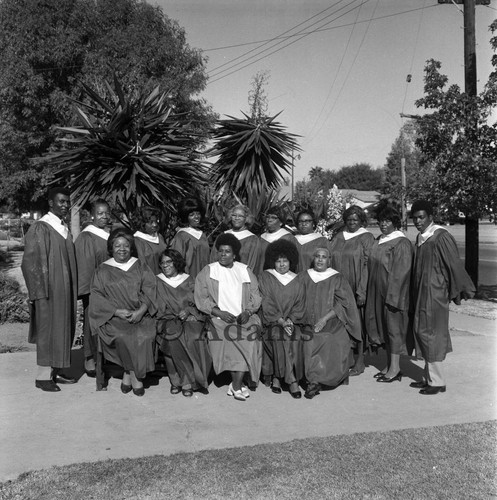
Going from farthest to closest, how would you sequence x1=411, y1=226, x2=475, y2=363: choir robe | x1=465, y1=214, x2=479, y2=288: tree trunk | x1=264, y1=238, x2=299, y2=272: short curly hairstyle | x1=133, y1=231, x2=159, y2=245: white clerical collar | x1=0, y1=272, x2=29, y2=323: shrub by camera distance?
x1=465, y1=214, x2=479, y2=288: tree trunk → x1=0, y1=272, x2=29, y2=323: shrub → x1=133, y1=231, x2=159, y2=245: white clerical collar → x1=264, y1=238, x2=299, y2=272: short curly hairstyle → x1=411, y1=226, x2=475, y2=363: choir robe

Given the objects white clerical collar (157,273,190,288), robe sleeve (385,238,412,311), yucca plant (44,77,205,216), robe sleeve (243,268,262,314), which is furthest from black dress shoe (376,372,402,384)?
yucca plant (44,77,205,216)

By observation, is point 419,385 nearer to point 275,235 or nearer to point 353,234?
point 353,234

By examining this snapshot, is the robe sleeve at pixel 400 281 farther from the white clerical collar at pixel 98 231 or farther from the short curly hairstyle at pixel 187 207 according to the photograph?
the white clerical collar at pixel 98 231

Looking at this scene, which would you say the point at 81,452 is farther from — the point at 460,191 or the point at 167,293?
the point at 460,191

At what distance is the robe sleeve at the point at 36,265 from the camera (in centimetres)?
583

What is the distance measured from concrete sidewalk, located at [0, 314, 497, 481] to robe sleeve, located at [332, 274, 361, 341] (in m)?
0.63

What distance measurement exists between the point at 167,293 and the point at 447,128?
7.50m

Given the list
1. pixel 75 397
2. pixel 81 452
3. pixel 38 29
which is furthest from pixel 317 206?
pixel 38 29

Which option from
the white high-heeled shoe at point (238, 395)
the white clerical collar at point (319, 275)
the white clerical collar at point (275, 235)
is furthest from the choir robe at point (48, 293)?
the white clerical collar at point (319, 275)

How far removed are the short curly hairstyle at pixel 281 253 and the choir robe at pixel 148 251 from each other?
52.7 inches

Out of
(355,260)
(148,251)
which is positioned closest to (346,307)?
(355,260)

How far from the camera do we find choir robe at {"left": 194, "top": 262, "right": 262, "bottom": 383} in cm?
585

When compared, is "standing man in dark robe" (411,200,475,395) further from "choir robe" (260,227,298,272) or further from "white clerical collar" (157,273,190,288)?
"white clerical collar" (157,273,190,288)

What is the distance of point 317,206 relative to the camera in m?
9.79
